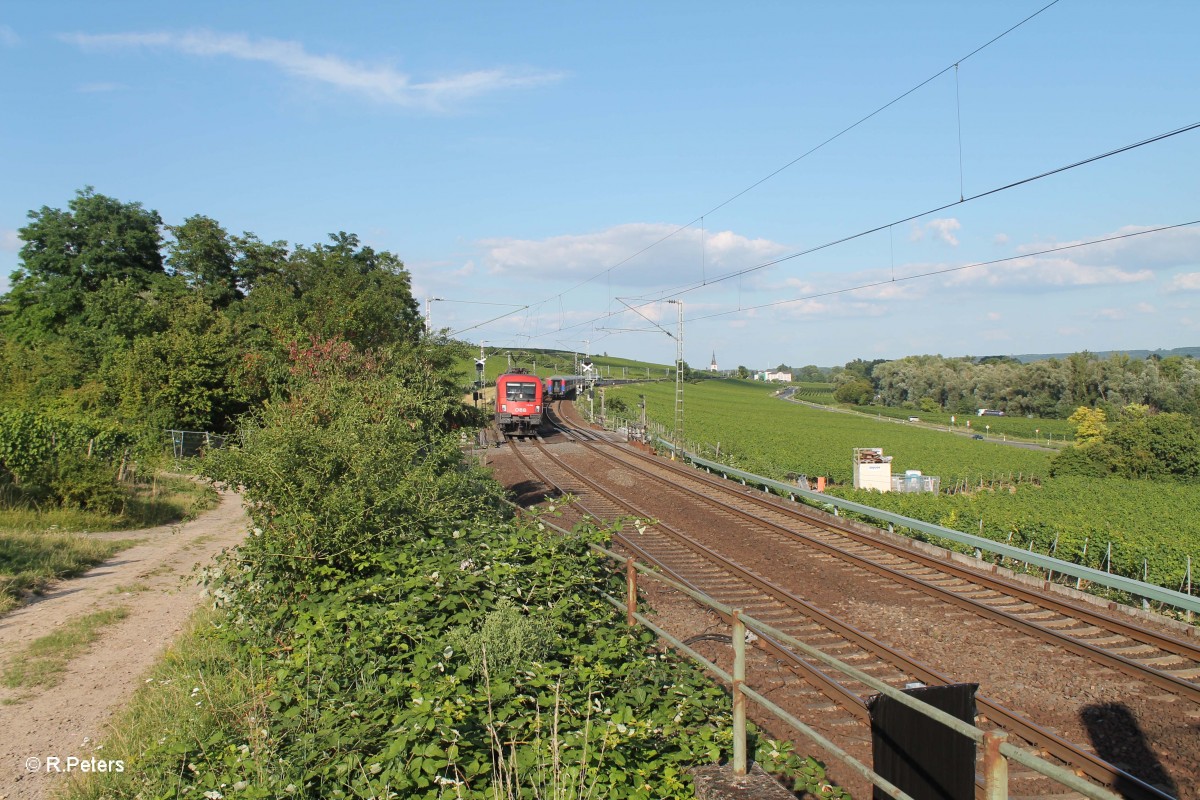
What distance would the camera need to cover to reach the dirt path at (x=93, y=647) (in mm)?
5848

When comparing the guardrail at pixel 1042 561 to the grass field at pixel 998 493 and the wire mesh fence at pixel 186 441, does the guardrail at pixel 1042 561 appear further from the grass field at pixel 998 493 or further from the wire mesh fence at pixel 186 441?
the wire mesh fence at pixel 186 441

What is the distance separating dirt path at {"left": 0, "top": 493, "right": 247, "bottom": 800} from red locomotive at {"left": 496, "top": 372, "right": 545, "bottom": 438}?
2595 cm

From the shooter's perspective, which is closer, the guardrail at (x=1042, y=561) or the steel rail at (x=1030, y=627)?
the steel rail at (x=1030, y=627)

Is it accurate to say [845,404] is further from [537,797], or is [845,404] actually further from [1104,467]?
[537,797]

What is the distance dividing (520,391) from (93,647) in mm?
32974

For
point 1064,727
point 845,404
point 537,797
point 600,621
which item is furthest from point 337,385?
point 845,404

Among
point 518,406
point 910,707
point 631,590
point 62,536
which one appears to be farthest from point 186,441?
point 910,707

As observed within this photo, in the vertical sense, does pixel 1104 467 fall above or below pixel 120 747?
below

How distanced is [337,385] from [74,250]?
142ft

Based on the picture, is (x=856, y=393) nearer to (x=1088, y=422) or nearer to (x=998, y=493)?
(x=1088, y=422)

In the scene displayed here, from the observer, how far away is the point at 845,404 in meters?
132

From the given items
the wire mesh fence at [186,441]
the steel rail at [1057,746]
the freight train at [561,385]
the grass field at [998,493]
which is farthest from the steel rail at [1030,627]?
the freight train at [561,385]

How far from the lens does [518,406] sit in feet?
135

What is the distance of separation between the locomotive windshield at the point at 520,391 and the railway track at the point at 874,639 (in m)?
22.0
